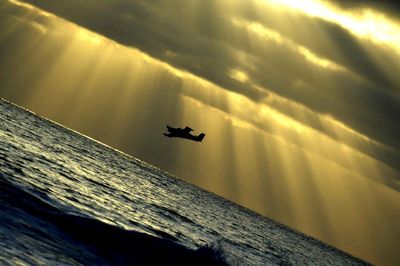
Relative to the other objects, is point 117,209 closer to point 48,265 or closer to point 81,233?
point 81,233

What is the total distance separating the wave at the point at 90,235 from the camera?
29031 millimetres

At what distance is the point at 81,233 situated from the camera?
31625 millimetres

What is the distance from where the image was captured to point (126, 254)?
102 ft

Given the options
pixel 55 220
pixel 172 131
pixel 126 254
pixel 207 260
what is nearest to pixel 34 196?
pixel 55 220

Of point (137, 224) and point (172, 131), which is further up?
point (172, 131)

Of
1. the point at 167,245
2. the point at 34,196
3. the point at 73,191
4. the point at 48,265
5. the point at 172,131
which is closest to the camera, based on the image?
the point at 48,265

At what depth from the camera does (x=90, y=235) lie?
105 feet

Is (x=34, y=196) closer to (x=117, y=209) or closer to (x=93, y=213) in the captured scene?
(x=93, y=213)

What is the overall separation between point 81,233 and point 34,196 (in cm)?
696

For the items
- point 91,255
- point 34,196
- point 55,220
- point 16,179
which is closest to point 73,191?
point 16,179

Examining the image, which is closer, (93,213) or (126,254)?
(126,254)

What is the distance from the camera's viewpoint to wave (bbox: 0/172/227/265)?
95.2 feet

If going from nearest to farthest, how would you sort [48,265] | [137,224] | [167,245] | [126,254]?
[48,265]
[126,254]
[167,245]
[137,224]

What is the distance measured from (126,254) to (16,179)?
14.0 meters
